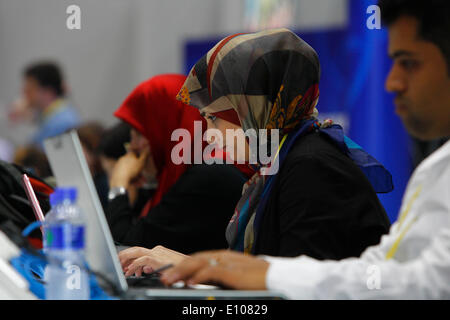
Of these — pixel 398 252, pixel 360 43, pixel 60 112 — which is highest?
pixel 360 43

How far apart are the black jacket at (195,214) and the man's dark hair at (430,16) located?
1.03 m

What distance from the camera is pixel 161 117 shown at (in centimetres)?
226

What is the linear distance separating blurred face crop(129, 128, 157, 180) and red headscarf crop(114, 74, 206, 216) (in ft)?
0.09

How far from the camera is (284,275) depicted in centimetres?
94

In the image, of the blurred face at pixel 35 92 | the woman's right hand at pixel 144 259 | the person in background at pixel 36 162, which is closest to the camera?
the woman's right hand at pixel 144 259

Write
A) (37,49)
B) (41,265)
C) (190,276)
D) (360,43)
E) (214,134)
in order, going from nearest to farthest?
(190,276) → (41,265) → (214,134) → (360,43) → (37,49)

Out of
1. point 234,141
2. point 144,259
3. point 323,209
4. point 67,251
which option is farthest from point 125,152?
point 67,251

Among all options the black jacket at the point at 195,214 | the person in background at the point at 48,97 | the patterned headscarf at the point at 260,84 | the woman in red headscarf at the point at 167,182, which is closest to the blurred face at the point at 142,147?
the woman in red headscarf at the point at 167,182

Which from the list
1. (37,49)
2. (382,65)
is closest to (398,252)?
(382,65)

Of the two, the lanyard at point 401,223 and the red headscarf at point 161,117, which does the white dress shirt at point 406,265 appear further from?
the red headscarf at point 161,117

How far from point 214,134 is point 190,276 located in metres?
0.67

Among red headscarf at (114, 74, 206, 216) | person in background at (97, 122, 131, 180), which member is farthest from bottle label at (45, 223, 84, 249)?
person in background at (97, 122, 131, 180)

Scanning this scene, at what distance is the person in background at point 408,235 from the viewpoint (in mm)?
858
